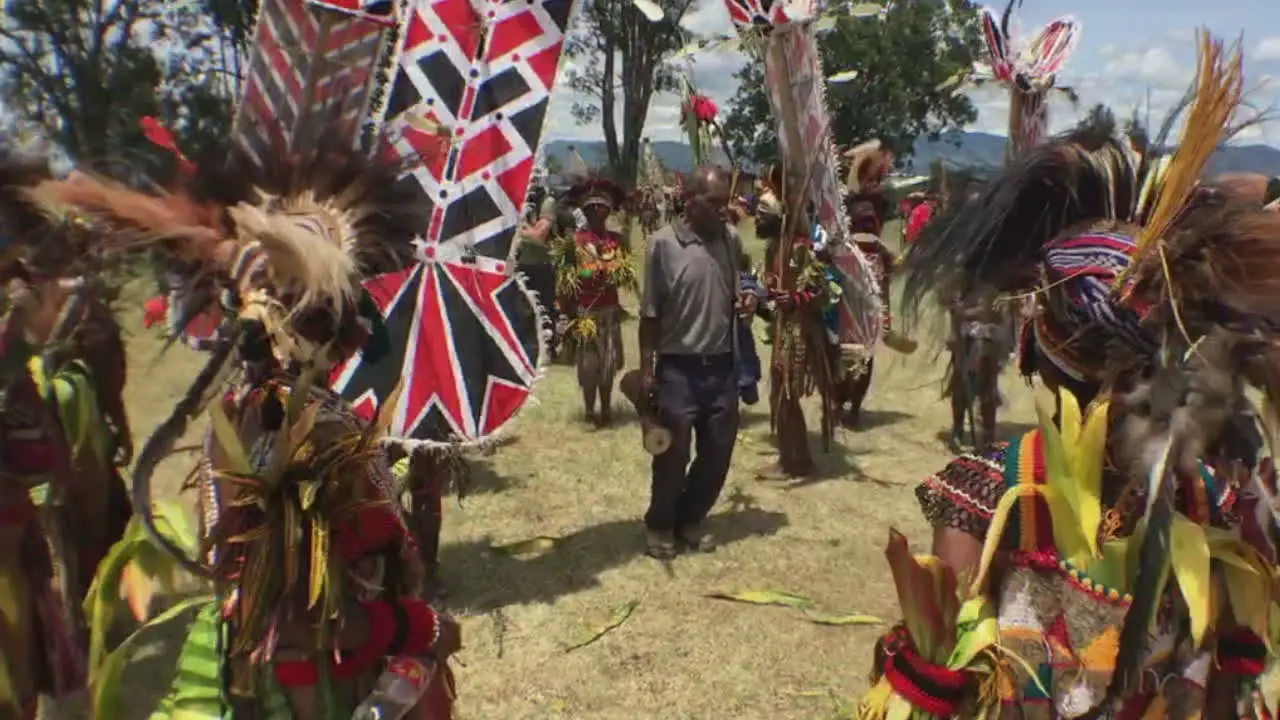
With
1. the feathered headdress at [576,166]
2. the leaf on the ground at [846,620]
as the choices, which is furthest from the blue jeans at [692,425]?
the feathered headdress at [576,166]

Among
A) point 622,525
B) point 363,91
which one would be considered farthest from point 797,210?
point 363,91

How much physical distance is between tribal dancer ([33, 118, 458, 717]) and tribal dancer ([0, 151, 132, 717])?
0.39 metres

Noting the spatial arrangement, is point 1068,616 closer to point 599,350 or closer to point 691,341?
point 691,341

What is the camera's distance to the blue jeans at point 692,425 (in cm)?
556

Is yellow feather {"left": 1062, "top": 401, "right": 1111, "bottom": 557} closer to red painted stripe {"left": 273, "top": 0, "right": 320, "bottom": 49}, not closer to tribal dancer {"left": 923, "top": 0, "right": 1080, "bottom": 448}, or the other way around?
A: red painted stripe {"left": 273, "top": 0, "right": 320, "bottom": 49}

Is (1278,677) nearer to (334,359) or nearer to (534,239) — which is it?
(334,359)

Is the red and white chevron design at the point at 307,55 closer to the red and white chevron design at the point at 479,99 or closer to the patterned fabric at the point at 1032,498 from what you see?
the red and white chevron design at the point at 479,99

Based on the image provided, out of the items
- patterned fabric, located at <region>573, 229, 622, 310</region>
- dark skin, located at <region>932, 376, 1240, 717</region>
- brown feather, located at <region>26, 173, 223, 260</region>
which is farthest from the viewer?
patterned fabric, located at <region>573, 229, 622, 310</region>

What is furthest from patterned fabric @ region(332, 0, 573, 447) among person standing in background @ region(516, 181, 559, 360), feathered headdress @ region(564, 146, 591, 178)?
feathered headdress @ region(564, 146, 591, 178)

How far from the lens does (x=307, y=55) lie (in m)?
3.79

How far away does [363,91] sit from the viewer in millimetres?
3703

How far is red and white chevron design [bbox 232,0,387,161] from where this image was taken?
11.0 feet

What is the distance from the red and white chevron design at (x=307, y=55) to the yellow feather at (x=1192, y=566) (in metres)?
2.40

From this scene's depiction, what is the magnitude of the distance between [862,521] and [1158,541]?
186 inches
